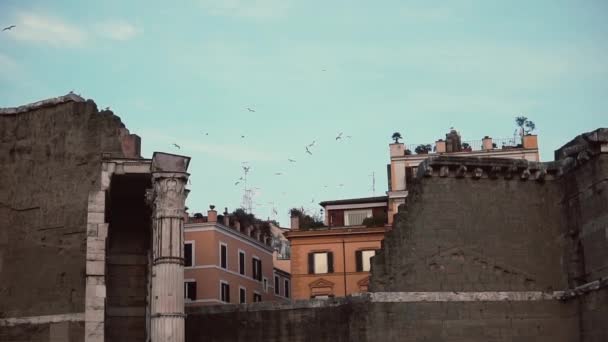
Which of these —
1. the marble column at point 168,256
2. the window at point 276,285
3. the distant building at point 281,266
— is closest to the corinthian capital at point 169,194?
the marble column at point 168,256

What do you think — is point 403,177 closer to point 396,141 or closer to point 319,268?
point 396,141

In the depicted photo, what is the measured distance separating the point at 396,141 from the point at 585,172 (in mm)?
30596

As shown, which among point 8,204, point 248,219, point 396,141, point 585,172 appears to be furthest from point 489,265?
point 248,219

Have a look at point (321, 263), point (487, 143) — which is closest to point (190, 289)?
point (321, 263)

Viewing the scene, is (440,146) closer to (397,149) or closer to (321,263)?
(397,149)

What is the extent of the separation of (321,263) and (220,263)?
578 centimetres

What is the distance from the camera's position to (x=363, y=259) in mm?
53656

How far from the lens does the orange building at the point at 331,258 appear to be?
53.6 m

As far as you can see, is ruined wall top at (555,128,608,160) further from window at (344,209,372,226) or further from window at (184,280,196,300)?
window at (184,280,196,300)

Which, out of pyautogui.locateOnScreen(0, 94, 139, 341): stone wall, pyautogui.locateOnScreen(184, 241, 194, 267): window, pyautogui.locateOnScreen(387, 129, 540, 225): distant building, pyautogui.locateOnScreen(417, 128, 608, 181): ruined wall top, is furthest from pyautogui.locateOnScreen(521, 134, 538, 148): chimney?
pyautogui.locateOnScreen(0, 94, 139, 341): stone wall

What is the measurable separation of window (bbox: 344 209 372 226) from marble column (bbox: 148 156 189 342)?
31.7 meters

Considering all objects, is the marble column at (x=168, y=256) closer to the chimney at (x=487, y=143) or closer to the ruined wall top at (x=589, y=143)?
the ruined wall top at (x=589, y=143)

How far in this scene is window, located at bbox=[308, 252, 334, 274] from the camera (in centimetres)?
5400

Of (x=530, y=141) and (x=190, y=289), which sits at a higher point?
(x=530, y=141)
